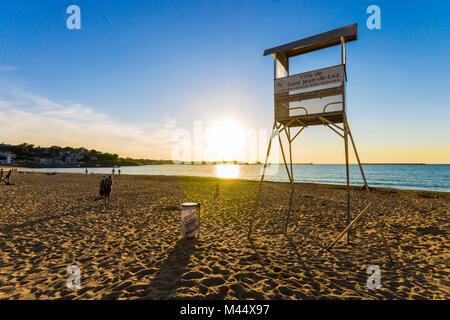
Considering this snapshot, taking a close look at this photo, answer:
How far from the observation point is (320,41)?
586 centimetres

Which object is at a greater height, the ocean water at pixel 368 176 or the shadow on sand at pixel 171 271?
the shadow on sand at pixel 171 271

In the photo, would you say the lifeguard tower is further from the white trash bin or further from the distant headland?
the distant headland

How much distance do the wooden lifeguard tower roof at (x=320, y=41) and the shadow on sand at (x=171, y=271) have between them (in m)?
6.59

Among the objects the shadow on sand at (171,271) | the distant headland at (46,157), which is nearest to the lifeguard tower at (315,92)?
the shadow on sand at (171,271)

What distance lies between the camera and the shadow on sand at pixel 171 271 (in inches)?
159

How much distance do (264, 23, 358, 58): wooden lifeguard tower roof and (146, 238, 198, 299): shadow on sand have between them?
659 cm

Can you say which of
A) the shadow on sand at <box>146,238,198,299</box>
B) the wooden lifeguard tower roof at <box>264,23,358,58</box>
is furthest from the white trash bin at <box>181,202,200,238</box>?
the wooden lifeguard tower roof at <box>264,23,358,58</box>

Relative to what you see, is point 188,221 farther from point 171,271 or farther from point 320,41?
point 320,41

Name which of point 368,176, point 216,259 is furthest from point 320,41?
point 368,176

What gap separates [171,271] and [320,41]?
725cm

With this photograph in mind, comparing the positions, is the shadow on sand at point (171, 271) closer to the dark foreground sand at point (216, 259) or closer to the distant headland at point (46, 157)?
the dark foreground sand at point (216, 259)

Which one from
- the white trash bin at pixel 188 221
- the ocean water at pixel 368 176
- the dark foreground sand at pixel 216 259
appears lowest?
the ocean water at pixel 368 176
